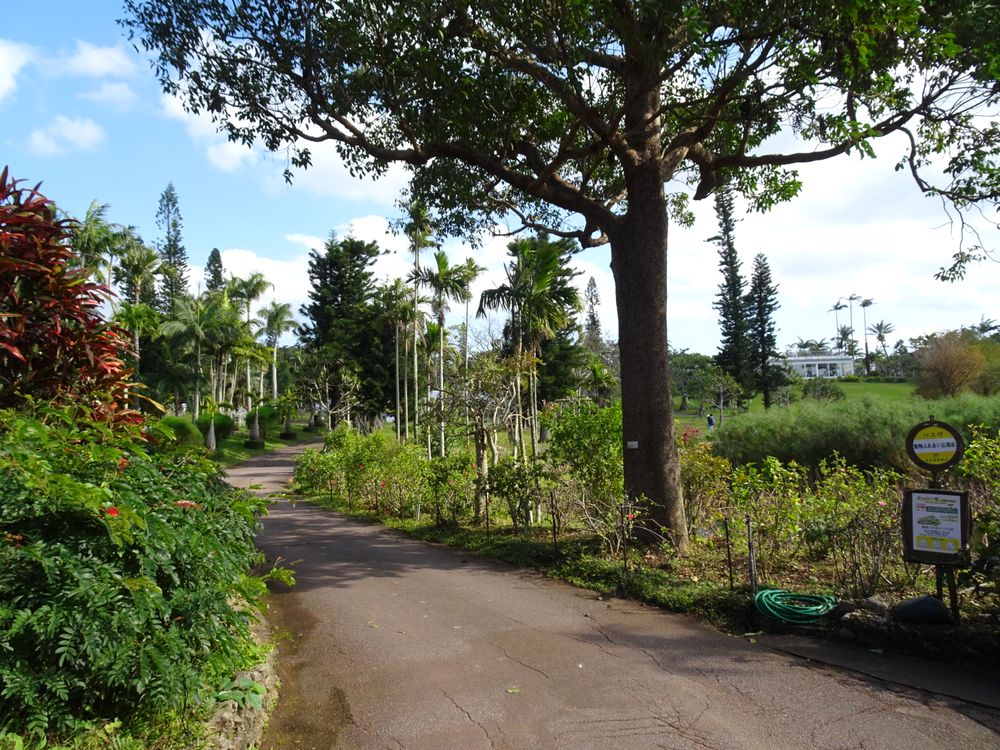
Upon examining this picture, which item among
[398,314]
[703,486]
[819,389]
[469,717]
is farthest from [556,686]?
[819,389]

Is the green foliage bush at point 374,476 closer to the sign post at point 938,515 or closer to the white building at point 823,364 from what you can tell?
the sign post at point 938,515

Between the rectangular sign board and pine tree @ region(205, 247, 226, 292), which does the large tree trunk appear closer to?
the rectangular sign board

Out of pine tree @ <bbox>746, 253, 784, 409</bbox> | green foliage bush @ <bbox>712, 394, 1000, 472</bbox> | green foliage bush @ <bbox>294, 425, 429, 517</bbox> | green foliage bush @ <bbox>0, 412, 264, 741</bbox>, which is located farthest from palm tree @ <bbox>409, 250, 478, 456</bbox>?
pine tree @ <bbox>746, 253, 784, 409</bbox>

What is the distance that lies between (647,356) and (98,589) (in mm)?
7002

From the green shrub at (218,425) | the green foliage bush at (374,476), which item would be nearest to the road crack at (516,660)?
the green foliage bush at (374,476)

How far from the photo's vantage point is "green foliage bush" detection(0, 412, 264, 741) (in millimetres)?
2783

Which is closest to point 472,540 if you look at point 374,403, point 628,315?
point 628,315

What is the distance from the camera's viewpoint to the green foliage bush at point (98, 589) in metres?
2.78

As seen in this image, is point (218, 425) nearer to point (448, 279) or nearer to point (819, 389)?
point (448, 279)

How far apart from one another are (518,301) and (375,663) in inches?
528

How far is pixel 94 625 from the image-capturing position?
2844mm

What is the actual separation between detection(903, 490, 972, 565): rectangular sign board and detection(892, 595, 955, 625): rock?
1.10ft

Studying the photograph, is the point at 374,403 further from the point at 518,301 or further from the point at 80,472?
the point at 80,472

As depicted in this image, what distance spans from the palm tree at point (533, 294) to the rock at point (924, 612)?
11.0 m
